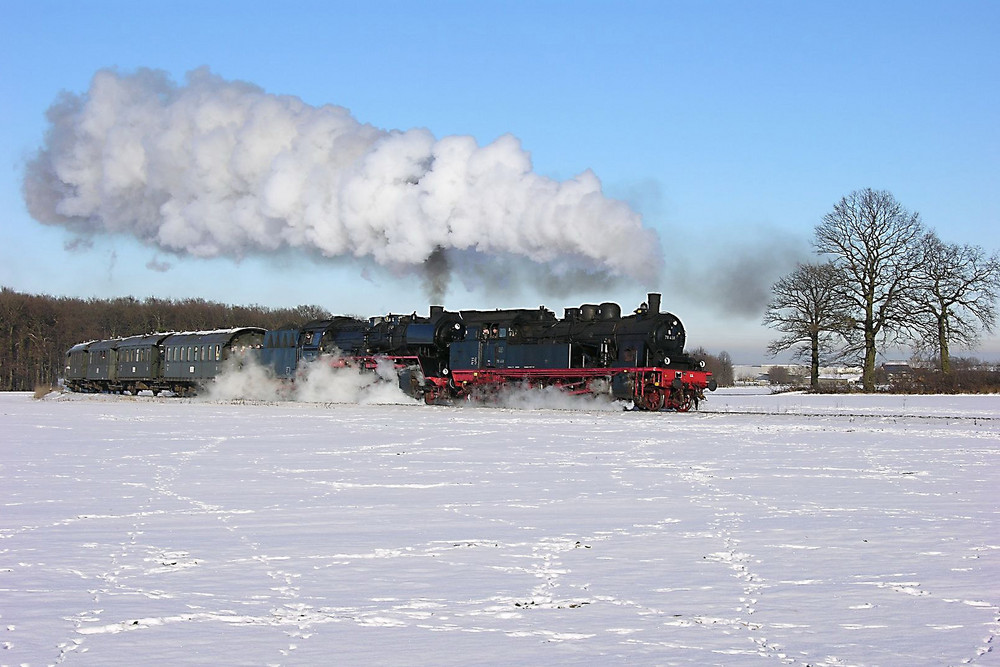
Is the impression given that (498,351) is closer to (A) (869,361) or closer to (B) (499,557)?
(A) (869,361)

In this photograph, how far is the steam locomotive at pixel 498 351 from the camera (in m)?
29.4

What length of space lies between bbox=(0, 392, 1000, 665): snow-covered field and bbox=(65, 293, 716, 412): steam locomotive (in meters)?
12.4

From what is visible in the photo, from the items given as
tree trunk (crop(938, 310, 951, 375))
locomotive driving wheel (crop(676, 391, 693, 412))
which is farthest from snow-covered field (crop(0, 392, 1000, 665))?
tree trunk (crop(938, 310, 951, 375))

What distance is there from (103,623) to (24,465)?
32.6ft

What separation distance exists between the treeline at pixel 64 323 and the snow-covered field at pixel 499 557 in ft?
210

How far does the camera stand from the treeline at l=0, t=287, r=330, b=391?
8712 centimetres

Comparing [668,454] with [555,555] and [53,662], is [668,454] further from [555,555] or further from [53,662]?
[53,662]

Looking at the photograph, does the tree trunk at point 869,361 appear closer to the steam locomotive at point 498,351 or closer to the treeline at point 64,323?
the steam locomotive at point 498,351

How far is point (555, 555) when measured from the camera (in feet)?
26.8

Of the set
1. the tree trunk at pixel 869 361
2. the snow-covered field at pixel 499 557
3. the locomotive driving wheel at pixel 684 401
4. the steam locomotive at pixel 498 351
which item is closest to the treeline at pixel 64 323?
the steam locomotive at pixel 498 351

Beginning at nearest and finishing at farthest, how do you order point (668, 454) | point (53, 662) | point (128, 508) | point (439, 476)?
1. point (53, 662)
2. point (128, 508)
3. point (439, 476)
4. point (668, 454)

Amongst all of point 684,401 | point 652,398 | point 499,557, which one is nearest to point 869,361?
point 684,401

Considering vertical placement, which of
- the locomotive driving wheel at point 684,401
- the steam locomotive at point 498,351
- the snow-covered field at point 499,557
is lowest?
the snow-covered field at point 499,557

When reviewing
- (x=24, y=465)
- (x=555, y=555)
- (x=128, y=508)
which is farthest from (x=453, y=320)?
(x=555, y=555)
